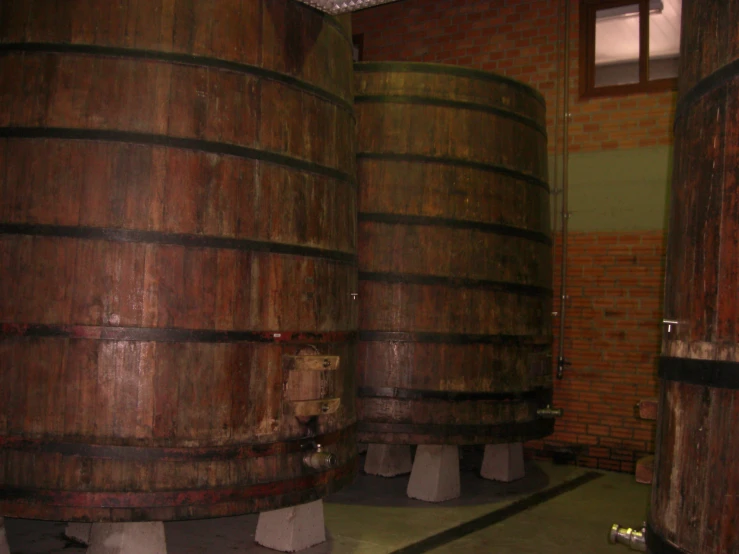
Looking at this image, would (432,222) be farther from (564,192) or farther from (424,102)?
(564,192)

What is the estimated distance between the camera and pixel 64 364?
3.25 meters

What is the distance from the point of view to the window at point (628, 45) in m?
7.46

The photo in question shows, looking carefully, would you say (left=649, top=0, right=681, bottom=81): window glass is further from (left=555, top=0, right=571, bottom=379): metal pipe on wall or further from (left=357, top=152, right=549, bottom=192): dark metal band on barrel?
(left=357, top=152, right=549, bottom=192): dark metal band on barrel

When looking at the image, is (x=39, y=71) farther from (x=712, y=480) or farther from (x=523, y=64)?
(x=523, y=64)

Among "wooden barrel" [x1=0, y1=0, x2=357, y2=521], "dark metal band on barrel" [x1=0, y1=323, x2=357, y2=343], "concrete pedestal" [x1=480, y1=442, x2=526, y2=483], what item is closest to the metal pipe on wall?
"concrete pedestal" [x1=480, y1=442, x2=526, y2=483]

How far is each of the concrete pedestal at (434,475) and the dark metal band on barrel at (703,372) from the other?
3445mm

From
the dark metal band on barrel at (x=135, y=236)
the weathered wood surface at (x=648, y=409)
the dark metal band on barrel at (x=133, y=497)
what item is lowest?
the dark metal band on barrel at (x=133, y=497)

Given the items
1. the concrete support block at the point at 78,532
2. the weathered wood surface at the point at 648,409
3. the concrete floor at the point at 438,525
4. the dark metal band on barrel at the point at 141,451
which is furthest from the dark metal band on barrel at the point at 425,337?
the weathered wood surface at the point at 648,409

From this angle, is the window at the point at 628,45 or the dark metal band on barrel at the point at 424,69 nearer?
the dark metal band on barrel at the point at 424,69

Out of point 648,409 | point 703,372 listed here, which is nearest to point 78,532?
point 648,409

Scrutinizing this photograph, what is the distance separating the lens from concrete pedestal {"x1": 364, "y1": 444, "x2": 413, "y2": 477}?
6.48m

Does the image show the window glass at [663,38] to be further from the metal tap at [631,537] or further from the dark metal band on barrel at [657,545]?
the dark metal band on barrel at [657,545]

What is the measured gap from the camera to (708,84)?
2.26 m

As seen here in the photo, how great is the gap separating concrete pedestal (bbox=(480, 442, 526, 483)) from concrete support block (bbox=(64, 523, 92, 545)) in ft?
10.7
